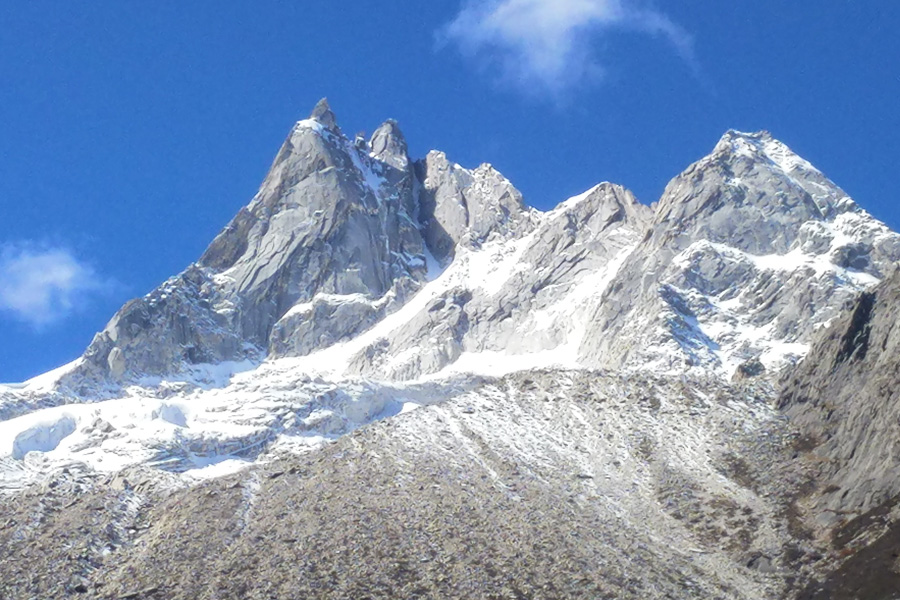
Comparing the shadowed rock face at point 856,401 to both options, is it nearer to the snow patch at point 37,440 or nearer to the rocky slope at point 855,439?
the rocky slope at point 855,439

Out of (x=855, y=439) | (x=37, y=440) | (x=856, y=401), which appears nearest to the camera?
(x=855, y=439)

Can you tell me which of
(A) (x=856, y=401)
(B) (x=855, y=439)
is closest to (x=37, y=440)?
(A) (x=856, y=401)

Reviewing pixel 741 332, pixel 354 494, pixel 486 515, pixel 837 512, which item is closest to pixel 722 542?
pixel 837 512

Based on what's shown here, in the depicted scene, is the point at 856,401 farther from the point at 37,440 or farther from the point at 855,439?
the point at 37,440

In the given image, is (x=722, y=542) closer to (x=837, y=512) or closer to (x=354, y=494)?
(x=837, y=512)

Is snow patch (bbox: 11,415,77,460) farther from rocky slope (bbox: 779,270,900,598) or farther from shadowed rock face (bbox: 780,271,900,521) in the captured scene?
rocky slope (bbox: 779,270,900,598)

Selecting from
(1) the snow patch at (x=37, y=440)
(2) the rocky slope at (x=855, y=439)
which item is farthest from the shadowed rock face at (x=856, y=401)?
(1) the snow patch at (x=37, y=440)

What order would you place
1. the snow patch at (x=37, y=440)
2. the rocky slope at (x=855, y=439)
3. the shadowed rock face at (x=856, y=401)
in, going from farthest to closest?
the snow patch at (x=37, y=440) < the shadowed rock face at (x=856, y=401) < the rocky slope at (x=855, y=439)

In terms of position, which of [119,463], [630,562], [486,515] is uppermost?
[119,463]

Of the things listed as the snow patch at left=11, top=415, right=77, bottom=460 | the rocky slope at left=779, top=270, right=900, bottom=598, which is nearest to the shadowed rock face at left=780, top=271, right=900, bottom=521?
the rocky slope at left=779, top=270, right=900, bottom=598

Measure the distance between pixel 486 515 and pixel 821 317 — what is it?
100470mm

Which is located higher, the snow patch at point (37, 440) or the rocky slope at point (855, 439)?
the snow patch at point (37, 440)

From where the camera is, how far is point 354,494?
4481 inches

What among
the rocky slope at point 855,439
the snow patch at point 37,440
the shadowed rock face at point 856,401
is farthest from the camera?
the snow patch at point 37,440
